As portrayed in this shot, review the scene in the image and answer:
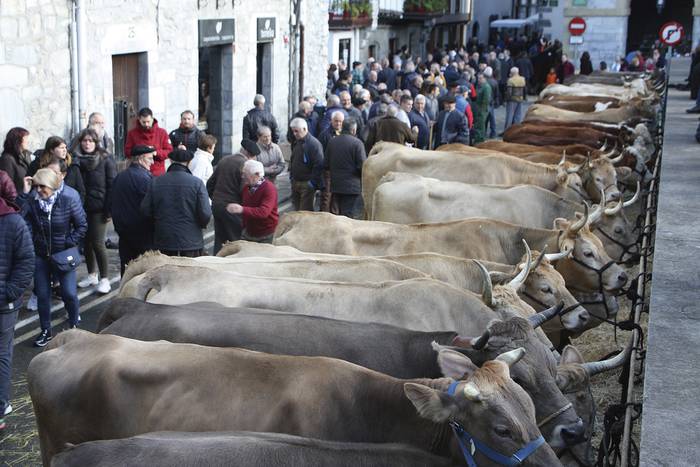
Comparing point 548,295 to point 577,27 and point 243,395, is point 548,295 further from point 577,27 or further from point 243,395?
point 577,27

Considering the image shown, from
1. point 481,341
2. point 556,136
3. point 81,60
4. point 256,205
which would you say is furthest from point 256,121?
point 481,341

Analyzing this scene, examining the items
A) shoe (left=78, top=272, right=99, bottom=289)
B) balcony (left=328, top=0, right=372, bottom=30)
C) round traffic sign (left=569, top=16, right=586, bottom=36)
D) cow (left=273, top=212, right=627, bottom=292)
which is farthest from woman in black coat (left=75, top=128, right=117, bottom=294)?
round traffic sign (left=569, top=16, right=586, bottom=36)

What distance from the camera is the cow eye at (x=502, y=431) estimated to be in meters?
4.59

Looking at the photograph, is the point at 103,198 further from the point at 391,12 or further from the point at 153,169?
the point at 391,12

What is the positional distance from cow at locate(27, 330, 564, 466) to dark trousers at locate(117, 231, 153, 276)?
3925mm

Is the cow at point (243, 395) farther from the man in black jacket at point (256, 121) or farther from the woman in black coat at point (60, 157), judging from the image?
the man in black jacket at point (256, 121)

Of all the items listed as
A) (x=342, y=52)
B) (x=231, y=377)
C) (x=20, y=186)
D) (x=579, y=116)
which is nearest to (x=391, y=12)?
(x=342, y=52)

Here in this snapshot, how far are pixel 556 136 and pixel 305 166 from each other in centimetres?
530

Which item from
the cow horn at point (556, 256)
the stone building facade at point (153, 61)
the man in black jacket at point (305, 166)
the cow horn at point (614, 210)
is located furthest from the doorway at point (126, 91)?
the cow horn at point (556, 256)

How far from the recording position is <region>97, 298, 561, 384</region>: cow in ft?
19.6

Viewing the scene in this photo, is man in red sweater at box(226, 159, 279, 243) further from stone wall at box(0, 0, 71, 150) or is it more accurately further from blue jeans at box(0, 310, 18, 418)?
stone wall at box(0, 0, 71, 150)

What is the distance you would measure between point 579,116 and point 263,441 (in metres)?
15.9

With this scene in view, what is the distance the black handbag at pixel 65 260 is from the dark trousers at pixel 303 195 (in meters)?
4.78

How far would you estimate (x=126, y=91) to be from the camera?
15344 millimetres
